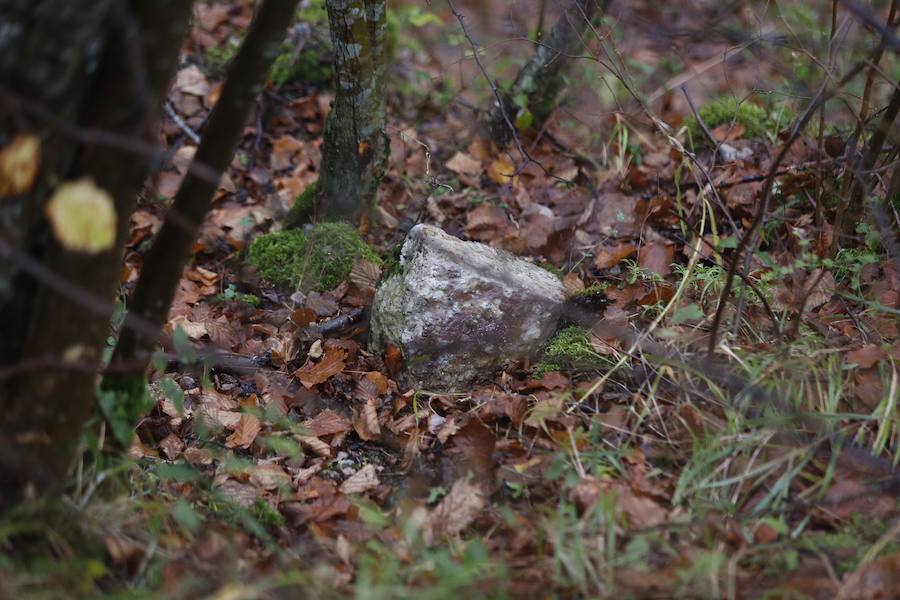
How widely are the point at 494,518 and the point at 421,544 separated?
0.90 ft

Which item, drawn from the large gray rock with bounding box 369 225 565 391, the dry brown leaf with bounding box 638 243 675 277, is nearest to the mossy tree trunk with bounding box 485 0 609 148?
the dry brown leaf with bounding box 638 243 675 277

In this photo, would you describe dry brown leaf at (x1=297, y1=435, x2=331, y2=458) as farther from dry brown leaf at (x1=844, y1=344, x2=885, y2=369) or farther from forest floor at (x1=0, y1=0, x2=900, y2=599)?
dry brown leaf at (x1=844, y1=344, x2=885, y2=369)

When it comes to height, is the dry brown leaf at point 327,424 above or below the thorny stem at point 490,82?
below

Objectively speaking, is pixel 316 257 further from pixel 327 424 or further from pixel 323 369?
pixel 327 424

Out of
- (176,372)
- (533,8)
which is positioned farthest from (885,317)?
(533,8)

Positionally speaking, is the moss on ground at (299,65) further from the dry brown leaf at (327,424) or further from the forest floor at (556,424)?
the dry brown leaf at (327,424)

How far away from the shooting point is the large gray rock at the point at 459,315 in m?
2.82

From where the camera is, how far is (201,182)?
6.12 feet

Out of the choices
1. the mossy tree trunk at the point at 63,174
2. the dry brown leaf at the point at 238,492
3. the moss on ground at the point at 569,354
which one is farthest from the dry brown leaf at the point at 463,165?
the mossy tree trunk at the point at 63,174

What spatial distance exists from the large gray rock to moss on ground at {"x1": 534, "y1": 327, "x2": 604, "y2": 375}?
0.05 m

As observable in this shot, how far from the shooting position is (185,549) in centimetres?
199

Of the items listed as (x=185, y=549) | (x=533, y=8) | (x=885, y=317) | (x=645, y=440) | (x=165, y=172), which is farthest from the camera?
(x=533, y=8)

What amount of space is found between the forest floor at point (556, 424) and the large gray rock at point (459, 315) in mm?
84

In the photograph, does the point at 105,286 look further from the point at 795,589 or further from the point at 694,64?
the point at 694,64
